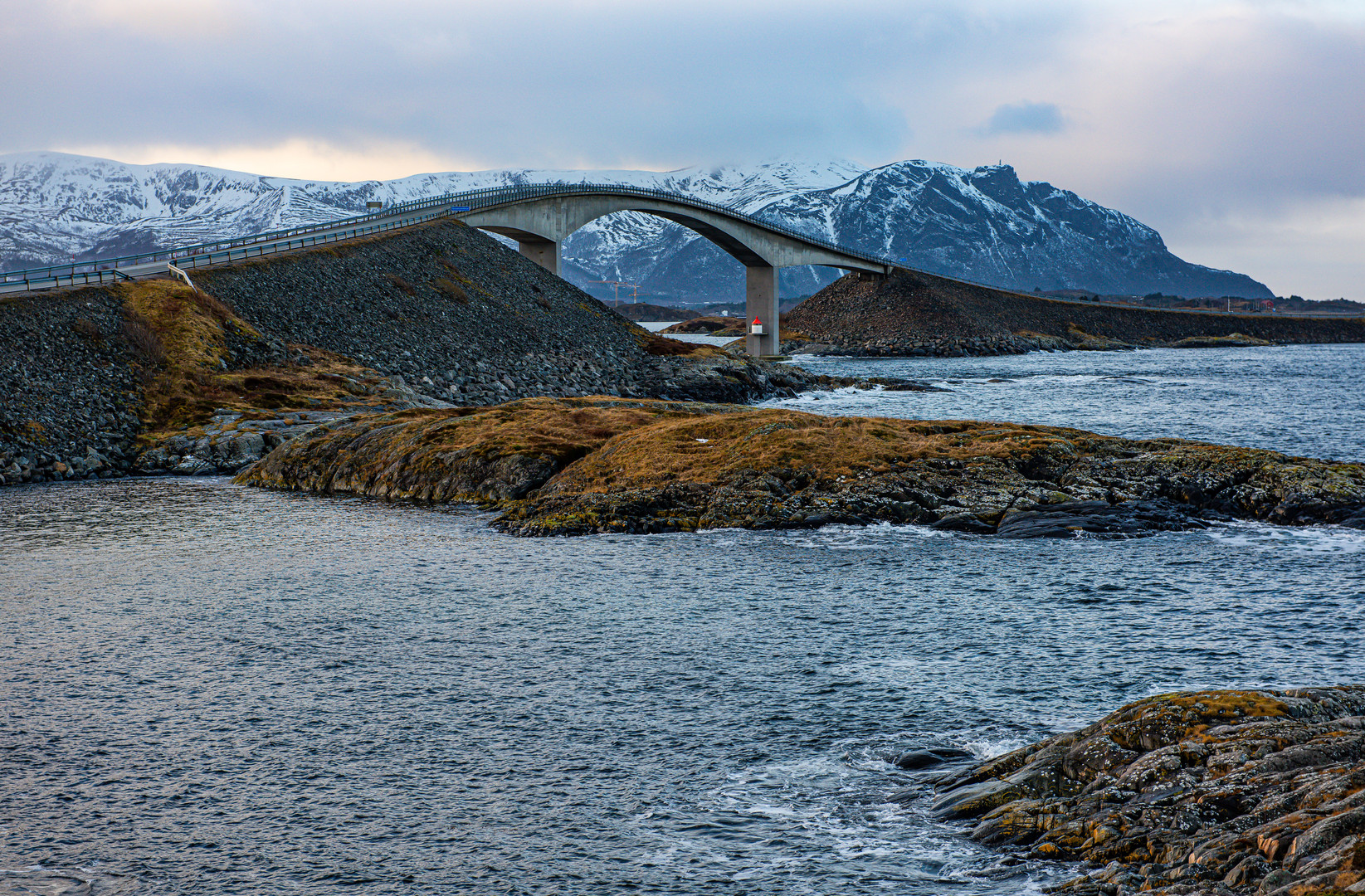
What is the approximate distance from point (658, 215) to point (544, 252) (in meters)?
21.2

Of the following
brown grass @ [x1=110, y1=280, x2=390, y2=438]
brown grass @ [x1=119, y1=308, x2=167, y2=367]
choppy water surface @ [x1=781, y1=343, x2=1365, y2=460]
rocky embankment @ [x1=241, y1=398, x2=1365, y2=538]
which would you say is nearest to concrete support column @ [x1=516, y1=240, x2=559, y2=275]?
choppy water surface @ [x1=781, y1=343, x2=1365, y2=460]

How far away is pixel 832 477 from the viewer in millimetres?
28859

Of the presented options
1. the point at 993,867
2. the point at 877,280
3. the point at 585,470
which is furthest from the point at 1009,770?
the point at 877,280

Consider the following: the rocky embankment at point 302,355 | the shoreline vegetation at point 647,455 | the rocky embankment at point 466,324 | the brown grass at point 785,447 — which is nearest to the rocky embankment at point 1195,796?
the shoreline vegetation at point 647,455

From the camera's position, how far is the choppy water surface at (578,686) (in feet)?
32.6

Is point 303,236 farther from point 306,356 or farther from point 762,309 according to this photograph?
point 762,309

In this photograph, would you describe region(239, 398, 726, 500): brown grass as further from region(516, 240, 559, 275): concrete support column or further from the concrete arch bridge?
region(516, 240, 559, 275): concrete support column

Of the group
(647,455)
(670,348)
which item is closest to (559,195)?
(670,348)

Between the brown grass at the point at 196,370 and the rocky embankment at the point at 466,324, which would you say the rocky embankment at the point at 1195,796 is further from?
the rocky embankment at the point at 466,324

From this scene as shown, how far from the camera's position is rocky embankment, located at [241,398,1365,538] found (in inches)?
1049

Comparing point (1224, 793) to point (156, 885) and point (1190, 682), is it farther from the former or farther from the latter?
point (156, 885)

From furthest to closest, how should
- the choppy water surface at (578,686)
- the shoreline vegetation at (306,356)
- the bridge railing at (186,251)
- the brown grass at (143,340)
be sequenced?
the bridge railing at (186,251) < the brown grass at (143,340) < the shoreline vegetation at (306,356) < the choppy water surface at (578,686)

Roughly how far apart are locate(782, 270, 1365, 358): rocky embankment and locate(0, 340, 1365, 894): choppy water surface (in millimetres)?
134121

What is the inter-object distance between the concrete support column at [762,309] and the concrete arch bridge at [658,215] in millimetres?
109
